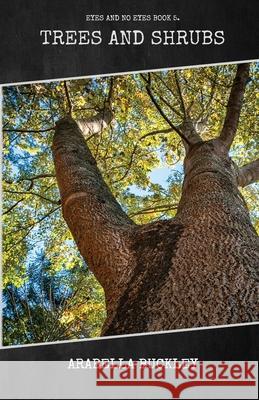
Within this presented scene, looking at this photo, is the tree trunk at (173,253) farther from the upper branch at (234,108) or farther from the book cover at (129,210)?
the upper branch at (234,108)

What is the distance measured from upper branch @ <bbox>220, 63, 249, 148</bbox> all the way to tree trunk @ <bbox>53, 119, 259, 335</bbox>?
1.73 feet

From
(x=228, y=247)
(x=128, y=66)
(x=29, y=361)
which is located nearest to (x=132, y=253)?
(x=228, y=247)

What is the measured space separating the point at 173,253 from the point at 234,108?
1882 millimetres

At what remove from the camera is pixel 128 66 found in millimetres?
2910

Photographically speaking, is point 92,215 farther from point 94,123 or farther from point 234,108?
point 94,123

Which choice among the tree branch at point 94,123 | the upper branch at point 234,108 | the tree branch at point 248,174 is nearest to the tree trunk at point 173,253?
the upper branch at point 234,108

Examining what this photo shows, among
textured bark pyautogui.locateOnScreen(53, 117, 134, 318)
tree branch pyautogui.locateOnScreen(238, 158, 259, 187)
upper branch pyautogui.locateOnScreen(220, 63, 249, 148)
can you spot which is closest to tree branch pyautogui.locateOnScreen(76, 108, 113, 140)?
textured bark pyautogui.locateOnScreen(53, 117, 134, 318)

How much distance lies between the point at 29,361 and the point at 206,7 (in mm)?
2767

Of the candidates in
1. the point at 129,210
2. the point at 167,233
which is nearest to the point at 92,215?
the point at 167,233

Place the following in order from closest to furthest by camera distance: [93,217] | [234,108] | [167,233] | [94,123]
Result: [167,233], [93,217], [234,108], [94,123]

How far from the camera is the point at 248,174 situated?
3445 mm

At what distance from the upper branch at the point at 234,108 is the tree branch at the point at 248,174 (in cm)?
36

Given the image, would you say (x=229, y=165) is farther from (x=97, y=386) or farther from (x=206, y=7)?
(x=97, y=386)

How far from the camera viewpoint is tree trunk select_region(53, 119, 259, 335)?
4.59 ft
